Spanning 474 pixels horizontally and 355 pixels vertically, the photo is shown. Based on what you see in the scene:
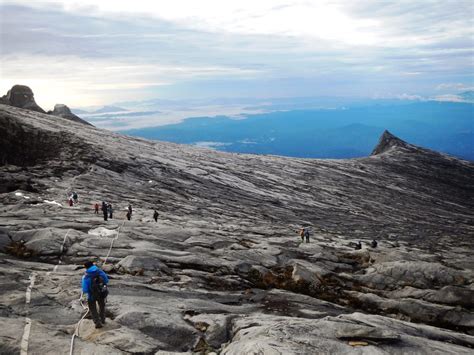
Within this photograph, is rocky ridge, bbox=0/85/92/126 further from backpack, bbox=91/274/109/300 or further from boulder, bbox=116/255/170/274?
backpack, bbox=91/274/109/300

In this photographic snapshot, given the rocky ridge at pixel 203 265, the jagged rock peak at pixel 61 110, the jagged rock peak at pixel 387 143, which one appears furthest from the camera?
the jagged rock peak at pixel 387 143

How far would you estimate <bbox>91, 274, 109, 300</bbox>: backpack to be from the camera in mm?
15781

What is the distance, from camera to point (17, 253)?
24.0m

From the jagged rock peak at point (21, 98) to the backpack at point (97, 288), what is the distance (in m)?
102

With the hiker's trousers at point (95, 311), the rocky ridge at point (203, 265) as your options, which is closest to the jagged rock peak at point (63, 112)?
the rocky ridge at point (203, 265)

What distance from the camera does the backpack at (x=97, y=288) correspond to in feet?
51.8

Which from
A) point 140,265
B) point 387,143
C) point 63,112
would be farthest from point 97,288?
point 387,143

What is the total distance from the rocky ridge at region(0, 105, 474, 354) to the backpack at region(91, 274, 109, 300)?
1.46 meters

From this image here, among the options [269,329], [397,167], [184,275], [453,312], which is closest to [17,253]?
[184,275]

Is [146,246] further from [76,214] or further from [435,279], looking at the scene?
[435,279]

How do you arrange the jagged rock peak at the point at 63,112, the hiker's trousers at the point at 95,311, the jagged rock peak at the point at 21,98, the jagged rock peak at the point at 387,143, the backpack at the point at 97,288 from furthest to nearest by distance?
the jagged rock peak at the point at 387,143
the jagged rock peak at the point at 63,112
the jagged rock peak at the point at 21,98
the backpack at the point at 97,288
the hiker's trousers at the point at 95,311

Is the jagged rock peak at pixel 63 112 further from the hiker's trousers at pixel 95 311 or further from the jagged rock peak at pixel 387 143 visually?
the jagged rock peak at pixel 387 143

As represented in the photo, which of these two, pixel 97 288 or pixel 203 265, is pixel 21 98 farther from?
pixel 97 288

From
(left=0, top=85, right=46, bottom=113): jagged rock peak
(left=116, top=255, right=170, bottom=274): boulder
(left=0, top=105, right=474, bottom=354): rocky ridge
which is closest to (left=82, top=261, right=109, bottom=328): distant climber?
(left=0, top=105, right=474, bottom=354): rocky ridge
